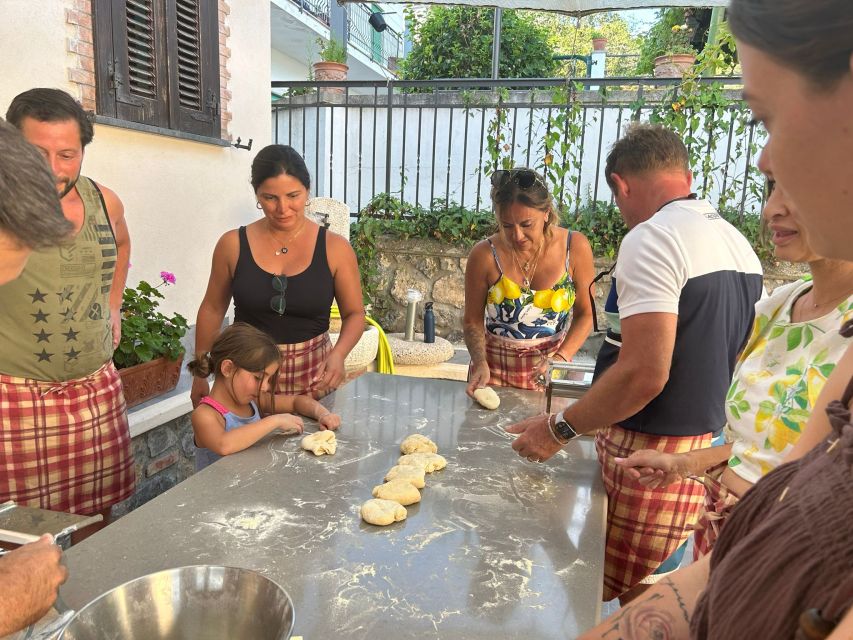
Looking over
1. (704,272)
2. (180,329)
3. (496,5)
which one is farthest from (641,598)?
(496,5)

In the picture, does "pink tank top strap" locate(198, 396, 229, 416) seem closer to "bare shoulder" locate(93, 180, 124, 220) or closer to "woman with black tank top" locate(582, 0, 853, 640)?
"bare shoulder" locate(93, 180, 124, 220)

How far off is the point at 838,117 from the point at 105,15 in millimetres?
4000

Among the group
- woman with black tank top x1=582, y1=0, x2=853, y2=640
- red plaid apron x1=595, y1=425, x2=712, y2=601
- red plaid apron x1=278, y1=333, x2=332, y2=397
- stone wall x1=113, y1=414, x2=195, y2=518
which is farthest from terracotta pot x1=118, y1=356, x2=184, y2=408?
woman with black tank top x1=582, y1=0, x2=853, y2=640

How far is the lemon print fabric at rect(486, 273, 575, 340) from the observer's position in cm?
299

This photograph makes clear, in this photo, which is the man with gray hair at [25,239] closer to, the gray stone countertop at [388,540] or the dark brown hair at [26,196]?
the dark brown hair at [26,196]

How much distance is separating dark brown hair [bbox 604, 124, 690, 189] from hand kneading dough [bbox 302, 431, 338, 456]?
4.28ft

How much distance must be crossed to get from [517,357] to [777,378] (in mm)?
1635

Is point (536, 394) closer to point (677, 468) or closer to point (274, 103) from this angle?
point (677, 468)

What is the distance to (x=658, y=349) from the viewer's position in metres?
1.72

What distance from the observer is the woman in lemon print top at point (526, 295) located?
2.98 meters

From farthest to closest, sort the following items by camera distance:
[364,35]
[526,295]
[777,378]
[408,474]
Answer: [364,35] < [526,295] < [408,474] < [777,378]

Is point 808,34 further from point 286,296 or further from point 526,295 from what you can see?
point 526,295

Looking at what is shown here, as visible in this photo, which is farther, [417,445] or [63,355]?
[63,355]

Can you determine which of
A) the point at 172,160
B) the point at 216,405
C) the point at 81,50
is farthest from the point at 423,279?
the point at 216,405
